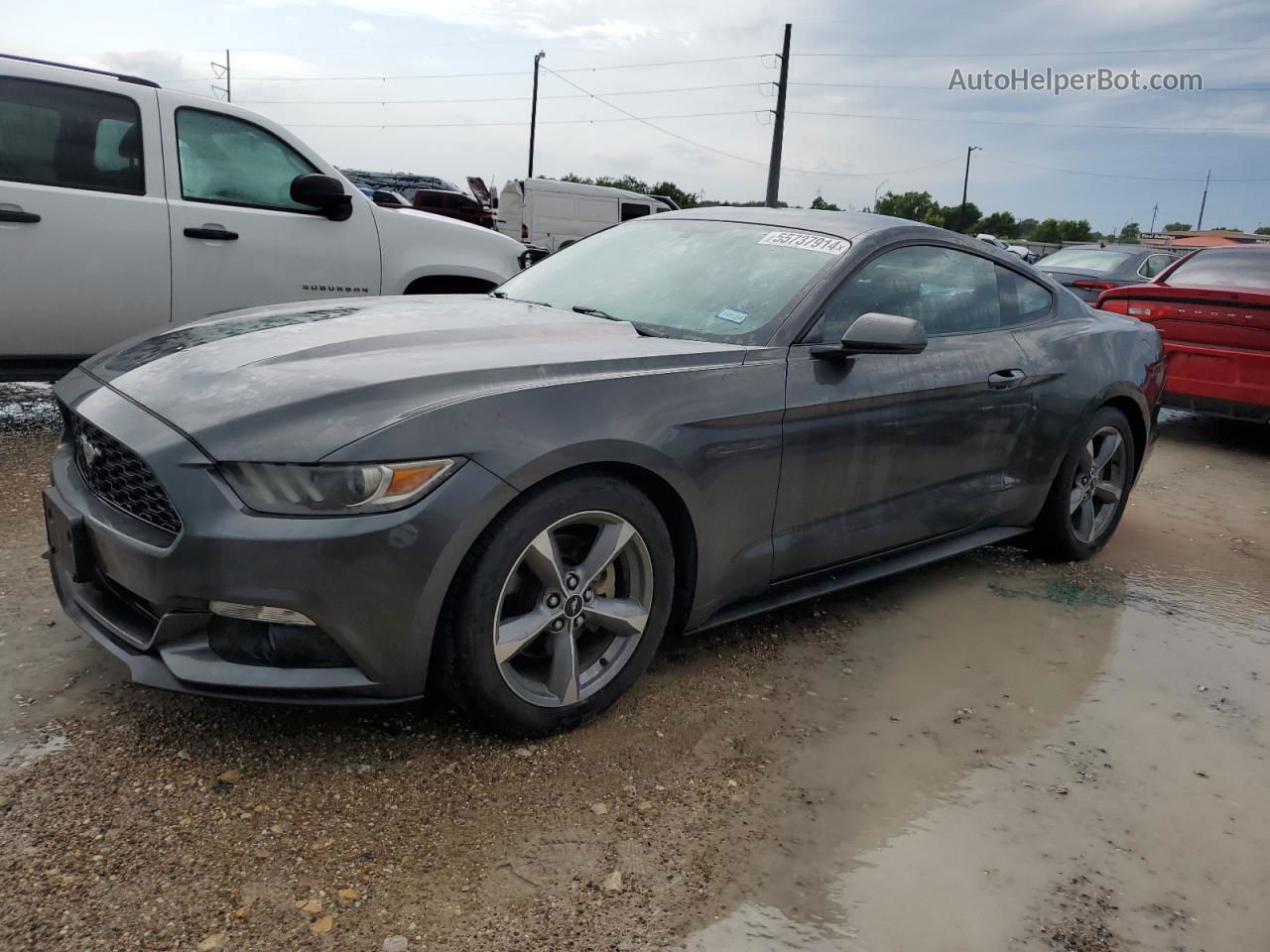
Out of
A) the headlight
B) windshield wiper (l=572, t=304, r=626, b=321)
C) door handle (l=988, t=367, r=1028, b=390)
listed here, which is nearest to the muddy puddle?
door handle (l=988, t=367, r=1028, b=390)

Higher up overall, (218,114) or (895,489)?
(218,114)

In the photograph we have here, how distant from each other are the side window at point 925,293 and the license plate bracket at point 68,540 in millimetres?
2136

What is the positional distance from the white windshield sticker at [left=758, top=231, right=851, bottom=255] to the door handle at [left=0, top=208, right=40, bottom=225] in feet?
11.4

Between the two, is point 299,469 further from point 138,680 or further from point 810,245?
point 810,245

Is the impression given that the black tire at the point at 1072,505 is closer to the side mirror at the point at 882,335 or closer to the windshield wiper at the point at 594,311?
the side mirror at the point at 882,335

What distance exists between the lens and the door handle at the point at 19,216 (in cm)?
467

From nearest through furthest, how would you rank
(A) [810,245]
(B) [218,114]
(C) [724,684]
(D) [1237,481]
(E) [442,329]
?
(E) [442,329] → (C) [724,684] → (A) [810,245] → (B) [218,114] → (D) [1237,481]

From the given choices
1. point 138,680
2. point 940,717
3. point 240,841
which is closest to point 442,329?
point 138,680

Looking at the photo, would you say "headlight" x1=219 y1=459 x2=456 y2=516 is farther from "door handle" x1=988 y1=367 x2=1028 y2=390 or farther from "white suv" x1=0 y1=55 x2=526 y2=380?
"white suv" x1=0 y1=55 x2=526 y2=380

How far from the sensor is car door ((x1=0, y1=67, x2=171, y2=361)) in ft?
15.6

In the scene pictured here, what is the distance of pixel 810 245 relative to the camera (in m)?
3.50

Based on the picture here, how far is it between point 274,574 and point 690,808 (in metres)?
1.13

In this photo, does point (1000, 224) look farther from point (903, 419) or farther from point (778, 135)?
point (903, 419)

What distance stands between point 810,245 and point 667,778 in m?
1.88
